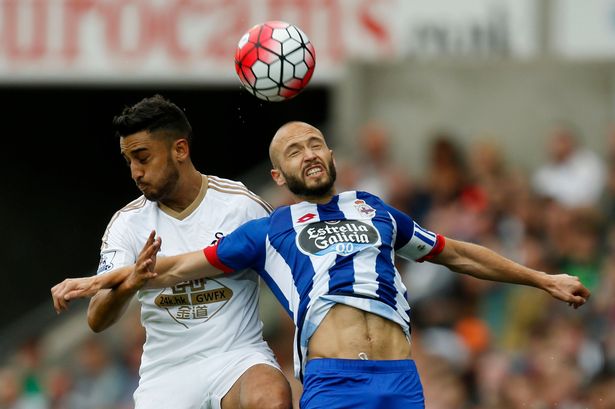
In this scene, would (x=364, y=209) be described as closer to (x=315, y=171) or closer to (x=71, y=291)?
(x=315, y=171)

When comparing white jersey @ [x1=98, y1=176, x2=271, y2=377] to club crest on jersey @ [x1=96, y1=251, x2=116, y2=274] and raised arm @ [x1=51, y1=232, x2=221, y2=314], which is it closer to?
club crest on jersey @ [x1=96, y1=251, x2=116, y2=274]

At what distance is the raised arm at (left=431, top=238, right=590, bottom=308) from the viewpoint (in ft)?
27.0

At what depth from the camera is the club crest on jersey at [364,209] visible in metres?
8.15

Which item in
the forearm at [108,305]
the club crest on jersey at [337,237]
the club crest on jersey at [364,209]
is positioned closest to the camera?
the forearm at [108,305]

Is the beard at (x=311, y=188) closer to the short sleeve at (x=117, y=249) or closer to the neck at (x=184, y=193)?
the neck at (x=184, y=193)

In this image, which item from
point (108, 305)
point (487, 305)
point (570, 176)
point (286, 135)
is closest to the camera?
point (108, 305)

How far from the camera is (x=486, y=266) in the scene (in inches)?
329

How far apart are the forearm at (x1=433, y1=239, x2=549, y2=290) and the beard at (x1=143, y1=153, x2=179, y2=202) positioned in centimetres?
164

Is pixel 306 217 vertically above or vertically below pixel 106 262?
above

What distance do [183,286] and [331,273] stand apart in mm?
947

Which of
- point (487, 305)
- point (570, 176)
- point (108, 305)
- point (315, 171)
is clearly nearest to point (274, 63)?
point (315, 171)

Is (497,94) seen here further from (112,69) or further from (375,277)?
(375,277)

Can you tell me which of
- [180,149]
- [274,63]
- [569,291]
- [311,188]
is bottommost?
[569,291]

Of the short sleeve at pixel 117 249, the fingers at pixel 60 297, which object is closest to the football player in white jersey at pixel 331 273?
the fingers at pixel 60 297
